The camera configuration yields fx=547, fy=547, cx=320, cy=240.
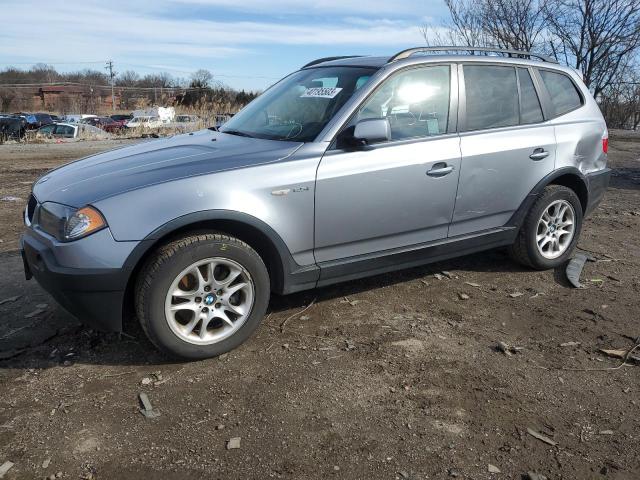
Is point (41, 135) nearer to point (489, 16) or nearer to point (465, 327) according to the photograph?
point (489, 16)

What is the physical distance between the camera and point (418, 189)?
391 cm

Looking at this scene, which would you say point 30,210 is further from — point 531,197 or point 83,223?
point 531,197

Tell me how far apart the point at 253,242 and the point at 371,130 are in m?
1.06

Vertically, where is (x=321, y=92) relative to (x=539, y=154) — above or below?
above

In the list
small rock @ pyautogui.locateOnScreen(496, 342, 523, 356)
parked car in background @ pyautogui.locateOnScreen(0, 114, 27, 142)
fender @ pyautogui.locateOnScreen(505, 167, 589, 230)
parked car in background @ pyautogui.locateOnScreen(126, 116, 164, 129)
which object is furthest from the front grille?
parked car in background @ pyautogui.locateOnScreen(126, 116, 164, 129)

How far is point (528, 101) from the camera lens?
15.4ft

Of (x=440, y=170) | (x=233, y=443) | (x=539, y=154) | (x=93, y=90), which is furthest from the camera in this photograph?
(x=93, y=90)

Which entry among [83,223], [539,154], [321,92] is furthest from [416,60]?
[83,223]

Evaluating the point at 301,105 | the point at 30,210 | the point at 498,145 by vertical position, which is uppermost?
the point at 301,105

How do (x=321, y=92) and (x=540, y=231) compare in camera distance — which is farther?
(x=540, y=231)

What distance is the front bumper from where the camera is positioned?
9.84 ft

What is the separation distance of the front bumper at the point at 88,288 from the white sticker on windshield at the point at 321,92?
1.90 m

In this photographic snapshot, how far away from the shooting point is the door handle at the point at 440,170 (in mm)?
3956

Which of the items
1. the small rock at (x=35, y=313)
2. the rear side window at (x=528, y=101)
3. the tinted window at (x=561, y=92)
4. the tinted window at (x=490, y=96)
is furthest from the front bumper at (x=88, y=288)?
the tinted window at (x=561, y=92)
